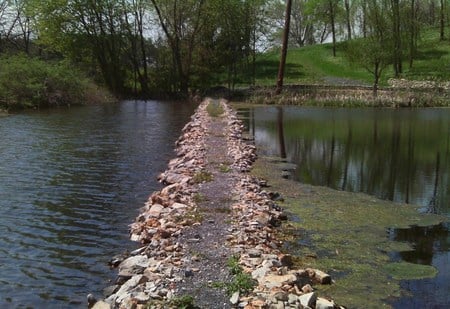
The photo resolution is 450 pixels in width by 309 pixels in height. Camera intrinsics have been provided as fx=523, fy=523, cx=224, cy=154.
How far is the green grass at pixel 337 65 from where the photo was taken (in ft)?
149

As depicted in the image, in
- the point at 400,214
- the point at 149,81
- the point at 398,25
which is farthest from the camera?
the point at 149,81

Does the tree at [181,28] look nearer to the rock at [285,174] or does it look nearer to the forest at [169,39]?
the forest at [169,39]

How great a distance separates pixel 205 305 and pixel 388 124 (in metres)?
20.5

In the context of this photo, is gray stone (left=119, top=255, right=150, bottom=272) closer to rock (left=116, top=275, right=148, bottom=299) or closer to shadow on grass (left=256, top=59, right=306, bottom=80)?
rock (left=116, top=275, right=148, bottom=299)

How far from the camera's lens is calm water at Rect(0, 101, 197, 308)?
681 cm

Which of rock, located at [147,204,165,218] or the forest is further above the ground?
the forest

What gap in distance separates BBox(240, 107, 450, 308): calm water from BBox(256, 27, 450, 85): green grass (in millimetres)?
17260

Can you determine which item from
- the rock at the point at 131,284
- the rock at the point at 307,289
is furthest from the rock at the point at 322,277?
the rock at the point at 131,284

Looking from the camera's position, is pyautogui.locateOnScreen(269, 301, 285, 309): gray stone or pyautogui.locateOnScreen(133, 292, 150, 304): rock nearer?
pyautogui.locateOnScreen(269, 301, 285, 309): gray stone

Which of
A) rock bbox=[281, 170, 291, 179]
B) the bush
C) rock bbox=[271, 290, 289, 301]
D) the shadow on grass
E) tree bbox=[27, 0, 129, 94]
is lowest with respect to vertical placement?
rock bbox=[281, 170, 291, 179]

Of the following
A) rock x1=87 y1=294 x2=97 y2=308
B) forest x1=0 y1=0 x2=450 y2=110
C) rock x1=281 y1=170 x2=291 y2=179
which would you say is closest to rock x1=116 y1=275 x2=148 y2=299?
rock x1=87 y1=294 x2=97 y2=308

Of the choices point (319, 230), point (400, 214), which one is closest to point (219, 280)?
point (319, 230)

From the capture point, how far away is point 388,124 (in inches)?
950

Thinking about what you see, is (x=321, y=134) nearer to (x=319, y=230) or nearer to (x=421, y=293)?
(x=319, y=230)
